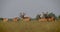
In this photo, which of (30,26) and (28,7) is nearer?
(30,26)

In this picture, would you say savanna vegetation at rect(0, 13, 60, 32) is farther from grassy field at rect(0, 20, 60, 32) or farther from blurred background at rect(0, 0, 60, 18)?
blurred background at rect(0, 0, 60, 18)

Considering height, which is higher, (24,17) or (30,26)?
(24,17)

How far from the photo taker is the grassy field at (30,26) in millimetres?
1953

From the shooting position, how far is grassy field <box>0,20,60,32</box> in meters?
1.95

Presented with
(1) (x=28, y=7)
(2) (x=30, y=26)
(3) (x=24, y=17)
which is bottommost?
(2) (x=30, y=26)

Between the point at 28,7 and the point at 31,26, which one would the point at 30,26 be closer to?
the point at 31,26

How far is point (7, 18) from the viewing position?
2.18 m

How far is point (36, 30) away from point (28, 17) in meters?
0.29

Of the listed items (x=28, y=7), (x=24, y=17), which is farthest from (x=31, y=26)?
(x=28, y=7)

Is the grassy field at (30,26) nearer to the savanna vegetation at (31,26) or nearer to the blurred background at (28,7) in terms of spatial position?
the savanna vegetation at (31,26)

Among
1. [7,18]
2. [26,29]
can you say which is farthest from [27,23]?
[7,18]

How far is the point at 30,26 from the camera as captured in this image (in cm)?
200

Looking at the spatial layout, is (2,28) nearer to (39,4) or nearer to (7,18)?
(7,18)

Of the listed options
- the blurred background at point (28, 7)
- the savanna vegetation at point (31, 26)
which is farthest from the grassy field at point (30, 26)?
the blurred background at point (28, 7)
